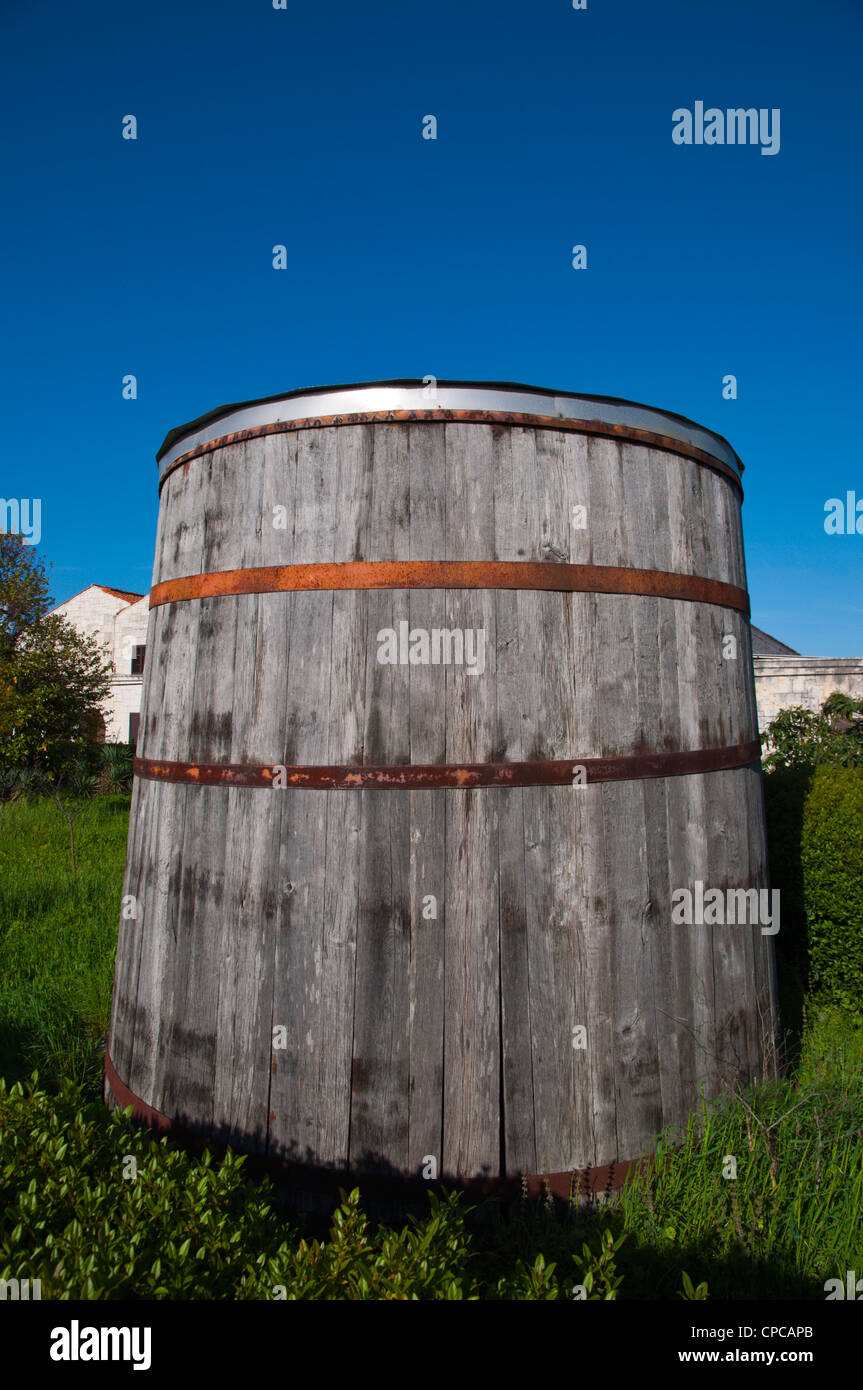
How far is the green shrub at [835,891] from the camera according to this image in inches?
173

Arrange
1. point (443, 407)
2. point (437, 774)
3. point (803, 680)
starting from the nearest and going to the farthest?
point (437, 774) → point (443, 407) → point (803, 680)

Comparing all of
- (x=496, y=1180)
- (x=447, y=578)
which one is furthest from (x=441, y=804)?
(x=496, y=1180)

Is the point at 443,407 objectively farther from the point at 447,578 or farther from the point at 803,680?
the point at 803,680

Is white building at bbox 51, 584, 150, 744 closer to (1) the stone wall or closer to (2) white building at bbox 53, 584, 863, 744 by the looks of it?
(2) white building at bbox 53, 584, 863, 744

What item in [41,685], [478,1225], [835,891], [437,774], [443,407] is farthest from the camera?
[41,685]

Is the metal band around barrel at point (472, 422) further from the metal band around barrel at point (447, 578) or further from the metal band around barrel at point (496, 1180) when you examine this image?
the metal band around barrel at point (496, 1180)

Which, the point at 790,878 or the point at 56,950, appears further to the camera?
the point at 56,950

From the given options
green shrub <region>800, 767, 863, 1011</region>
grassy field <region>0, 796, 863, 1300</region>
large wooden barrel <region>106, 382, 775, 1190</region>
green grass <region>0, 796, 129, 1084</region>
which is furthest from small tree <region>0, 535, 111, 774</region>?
green shrub <region>800, 767, 863, 1011</region>

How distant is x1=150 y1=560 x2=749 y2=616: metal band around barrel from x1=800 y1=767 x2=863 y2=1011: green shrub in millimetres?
2565

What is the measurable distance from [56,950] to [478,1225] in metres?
3.98

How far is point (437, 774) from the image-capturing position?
238 centimetres

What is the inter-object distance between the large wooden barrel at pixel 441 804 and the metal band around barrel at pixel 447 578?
11mm
